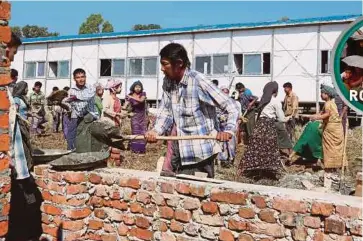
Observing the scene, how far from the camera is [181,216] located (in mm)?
3387

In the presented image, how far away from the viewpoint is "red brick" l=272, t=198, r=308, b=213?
Result: 9.46 feet

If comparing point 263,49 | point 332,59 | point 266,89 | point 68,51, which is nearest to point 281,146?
point 266,89

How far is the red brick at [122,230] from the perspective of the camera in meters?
3.69

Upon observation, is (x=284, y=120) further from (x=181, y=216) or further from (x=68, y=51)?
(x=68, y=51)

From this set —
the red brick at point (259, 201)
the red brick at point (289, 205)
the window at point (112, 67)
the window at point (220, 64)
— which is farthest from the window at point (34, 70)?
the red brick at point (289, 205)

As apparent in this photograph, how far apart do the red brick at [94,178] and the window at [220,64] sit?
15.0m

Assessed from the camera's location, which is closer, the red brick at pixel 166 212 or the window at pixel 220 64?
the red brick at pixel 166 212

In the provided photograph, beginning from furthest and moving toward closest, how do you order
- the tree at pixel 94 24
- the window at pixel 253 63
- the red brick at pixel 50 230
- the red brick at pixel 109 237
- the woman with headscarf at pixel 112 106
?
the tree at pixel 94 24
the window at pixel 253 63
the woman with headscarf at pixel 112 106
the red brick at pixel 50 230
the red brick at pixel 109 237

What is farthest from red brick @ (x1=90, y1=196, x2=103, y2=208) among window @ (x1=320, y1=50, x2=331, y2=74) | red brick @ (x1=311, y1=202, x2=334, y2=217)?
window @ (x1=320, y1=50, x2=331, y2=74)

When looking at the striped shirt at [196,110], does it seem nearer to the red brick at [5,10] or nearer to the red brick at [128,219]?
the red brick at [128,219]

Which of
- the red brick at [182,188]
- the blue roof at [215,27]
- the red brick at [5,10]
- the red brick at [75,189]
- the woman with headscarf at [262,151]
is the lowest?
the red brick at [75,189]

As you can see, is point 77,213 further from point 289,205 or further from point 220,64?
point 220,64

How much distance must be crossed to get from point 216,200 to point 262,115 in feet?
13.8

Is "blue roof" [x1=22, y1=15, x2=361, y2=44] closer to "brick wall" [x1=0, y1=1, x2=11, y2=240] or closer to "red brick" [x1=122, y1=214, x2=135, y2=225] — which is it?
"red brick" [x1=122, y1=214, x2=135, y2=225]
